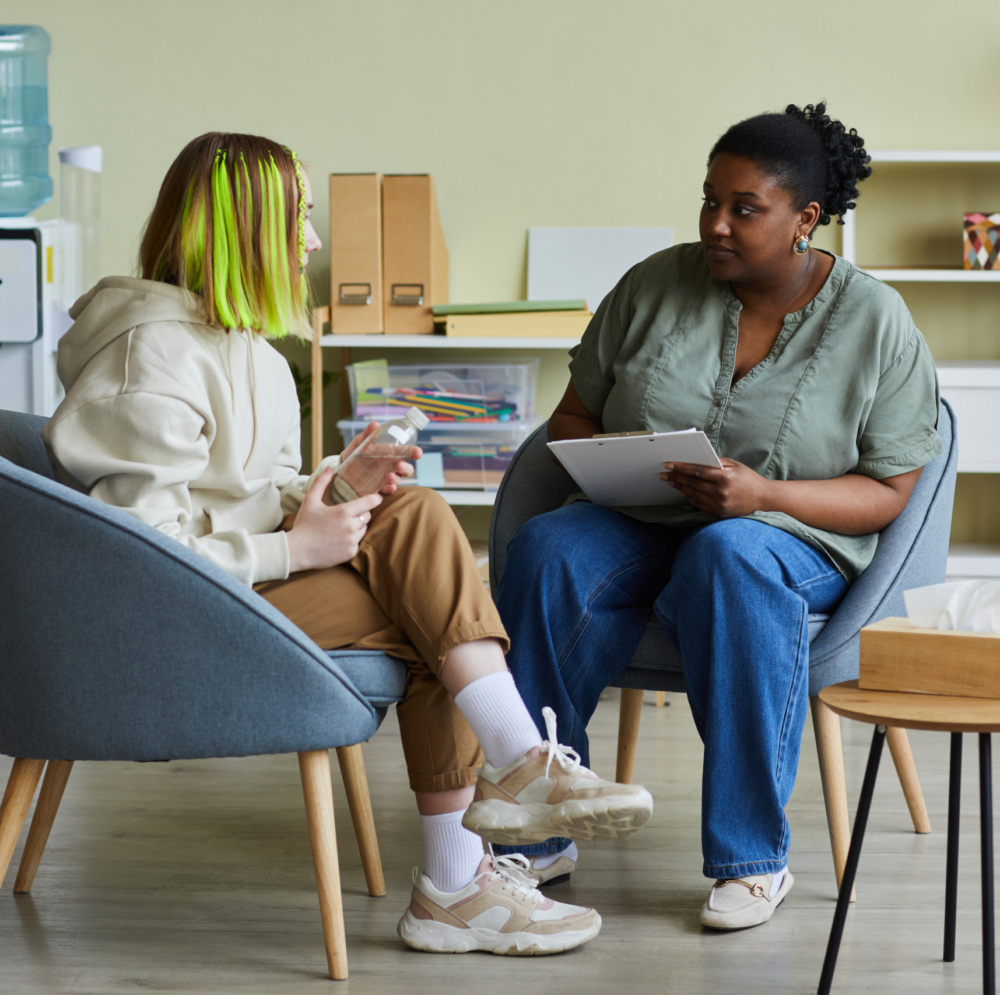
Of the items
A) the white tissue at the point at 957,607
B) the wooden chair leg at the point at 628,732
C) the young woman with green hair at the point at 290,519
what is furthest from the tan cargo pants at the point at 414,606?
the wooden chair leg at the point at 628,732

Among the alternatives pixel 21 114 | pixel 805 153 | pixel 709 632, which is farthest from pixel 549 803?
pixel 21 114

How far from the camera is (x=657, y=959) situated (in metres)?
1.47

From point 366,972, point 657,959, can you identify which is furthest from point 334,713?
point 657,959

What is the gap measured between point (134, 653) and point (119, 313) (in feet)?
1.36

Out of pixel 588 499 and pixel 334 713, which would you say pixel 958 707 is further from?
pixel 588 499

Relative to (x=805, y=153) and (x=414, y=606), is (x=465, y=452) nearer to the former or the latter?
(x=805, y=153)

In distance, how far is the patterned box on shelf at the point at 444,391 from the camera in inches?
111

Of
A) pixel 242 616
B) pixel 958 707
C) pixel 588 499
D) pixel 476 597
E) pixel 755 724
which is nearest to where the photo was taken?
pixel 958 707

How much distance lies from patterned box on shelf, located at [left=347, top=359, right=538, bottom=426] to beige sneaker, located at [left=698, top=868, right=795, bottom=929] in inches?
57.9

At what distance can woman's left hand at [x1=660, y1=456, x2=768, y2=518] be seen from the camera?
1.64 meters

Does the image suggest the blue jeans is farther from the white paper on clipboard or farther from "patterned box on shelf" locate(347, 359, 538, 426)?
"patterned box on shelf" locate(347, 359, 538, 426)

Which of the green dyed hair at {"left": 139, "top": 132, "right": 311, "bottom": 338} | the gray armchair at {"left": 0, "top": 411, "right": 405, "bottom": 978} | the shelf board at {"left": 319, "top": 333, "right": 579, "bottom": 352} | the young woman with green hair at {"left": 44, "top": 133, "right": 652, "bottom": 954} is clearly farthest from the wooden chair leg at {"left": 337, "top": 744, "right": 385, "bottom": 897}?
the shelf board at {"left": 319, "top": 333, "right": 579, "bottom": 352}

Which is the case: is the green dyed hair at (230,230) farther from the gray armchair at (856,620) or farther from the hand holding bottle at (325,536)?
the gray armchair at (856,620)

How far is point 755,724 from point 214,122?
2384 mm
